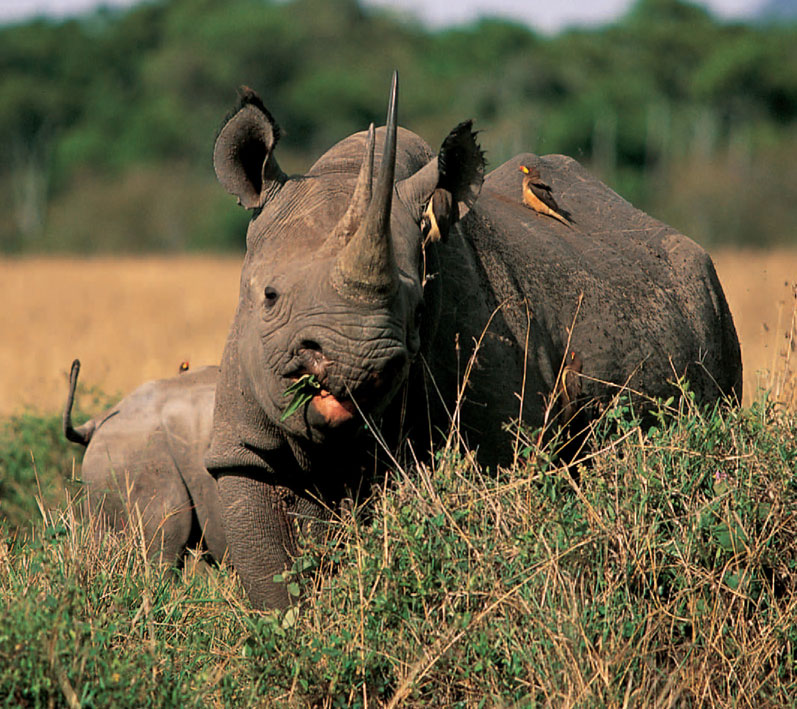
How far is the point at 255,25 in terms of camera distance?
67.8 meters

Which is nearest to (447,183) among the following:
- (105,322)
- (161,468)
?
(161,468)

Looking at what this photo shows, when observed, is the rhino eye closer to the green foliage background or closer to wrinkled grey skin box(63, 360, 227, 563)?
wrinkled grey skin box(63, 360, 227, 563)

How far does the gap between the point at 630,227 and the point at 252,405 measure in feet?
10.5

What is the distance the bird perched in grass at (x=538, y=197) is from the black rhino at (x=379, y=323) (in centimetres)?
26

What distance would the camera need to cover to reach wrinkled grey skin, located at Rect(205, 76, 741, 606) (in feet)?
13.2

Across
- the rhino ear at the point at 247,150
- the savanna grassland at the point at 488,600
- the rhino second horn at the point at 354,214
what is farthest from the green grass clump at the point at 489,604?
the rhino ear at the point at 247,150

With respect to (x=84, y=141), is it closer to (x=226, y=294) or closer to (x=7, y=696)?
(x=226, y=294)

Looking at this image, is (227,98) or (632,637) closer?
(632,637)

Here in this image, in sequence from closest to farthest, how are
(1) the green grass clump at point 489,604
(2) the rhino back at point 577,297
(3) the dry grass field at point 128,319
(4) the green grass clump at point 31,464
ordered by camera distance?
1. (1) the green grass clump at point 489,604
2. (2) the rhino back at point 577,297
3. (4) the green grass clump at point 31,464
4. (3) the dry grass field at point 128,319

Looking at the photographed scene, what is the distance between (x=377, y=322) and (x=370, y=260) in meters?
0.19

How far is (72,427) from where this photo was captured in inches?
262

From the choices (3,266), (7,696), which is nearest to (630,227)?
(7,696)

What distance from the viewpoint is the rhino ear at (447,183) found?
4.67 metres

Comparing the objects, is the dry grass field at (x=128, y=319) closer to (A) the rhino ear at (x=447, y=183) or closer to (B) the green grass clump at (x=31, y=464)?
(B) the green grass clump at (x=31, y=464)
